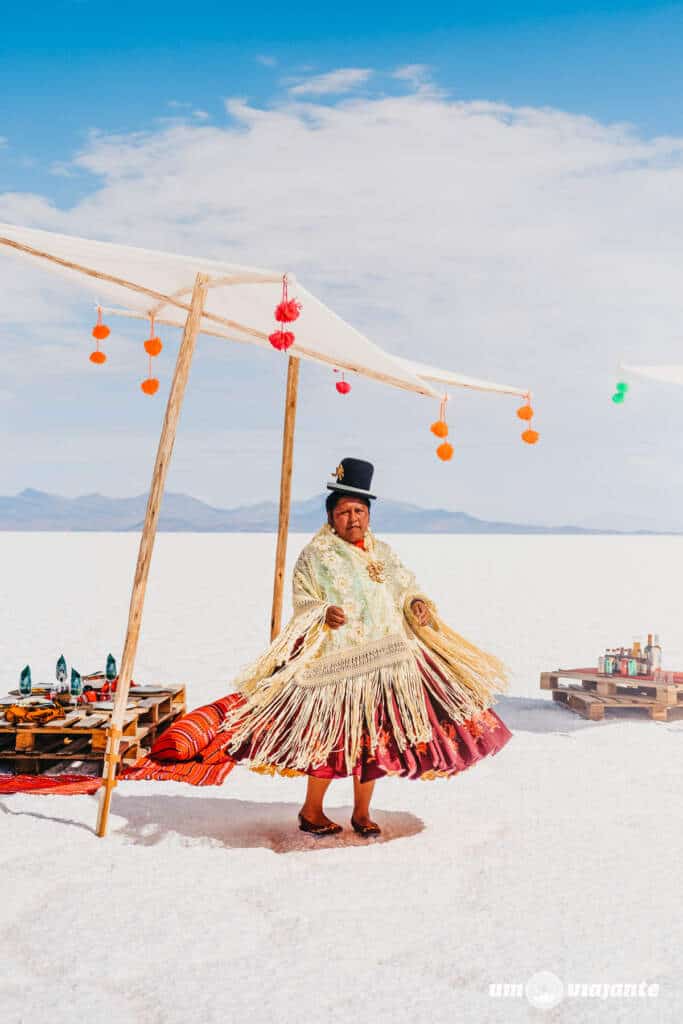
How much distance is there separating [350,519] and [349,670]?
2.81ft

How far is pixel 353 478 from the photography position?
5.82 meters

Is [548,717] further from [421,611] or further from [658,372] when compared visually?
Result: [421,611]

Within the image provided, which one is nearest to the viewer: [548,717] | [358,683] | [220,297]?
[358,683]

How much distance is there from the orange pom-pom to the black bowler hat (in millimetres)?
2440

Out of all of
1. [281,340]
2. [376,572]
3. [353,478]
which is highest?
[281,340]

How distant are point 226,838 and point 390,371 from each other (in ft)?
10.3

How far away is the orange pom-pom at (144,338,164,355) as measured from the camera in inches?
302

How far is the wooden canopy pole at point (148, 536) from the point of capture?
560 centimetres

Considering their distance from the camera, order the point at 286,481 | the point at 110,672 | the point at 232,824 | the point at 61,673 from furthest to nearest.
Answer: the point at 286,481, the point at 110,672, the point at 61,673, the point at 232,824

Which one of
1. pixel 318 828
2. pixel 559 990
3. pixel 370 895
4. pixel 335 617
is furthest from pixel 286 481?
pixel 559 990

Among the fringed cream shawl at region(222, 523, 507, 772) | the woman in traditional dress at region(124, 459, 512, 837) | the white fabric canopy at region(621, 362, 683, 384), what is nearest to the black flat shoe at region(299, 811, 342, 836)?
the woman in traditional dress at region(124, 459, 512, 837)

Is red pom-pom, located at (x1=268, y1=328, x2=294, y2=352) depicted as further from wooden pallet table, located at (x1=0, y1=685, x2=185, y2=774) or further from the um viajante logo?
the um viajante logo

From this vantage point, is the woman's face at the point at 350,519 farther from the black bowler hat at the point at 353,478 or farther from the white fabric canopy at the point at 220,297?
the white fabric canopy at the point at 220,297

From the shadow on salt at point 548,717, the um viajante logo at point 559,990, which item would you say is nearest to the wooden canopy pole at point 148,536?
the um viajante logo at point 559,990
